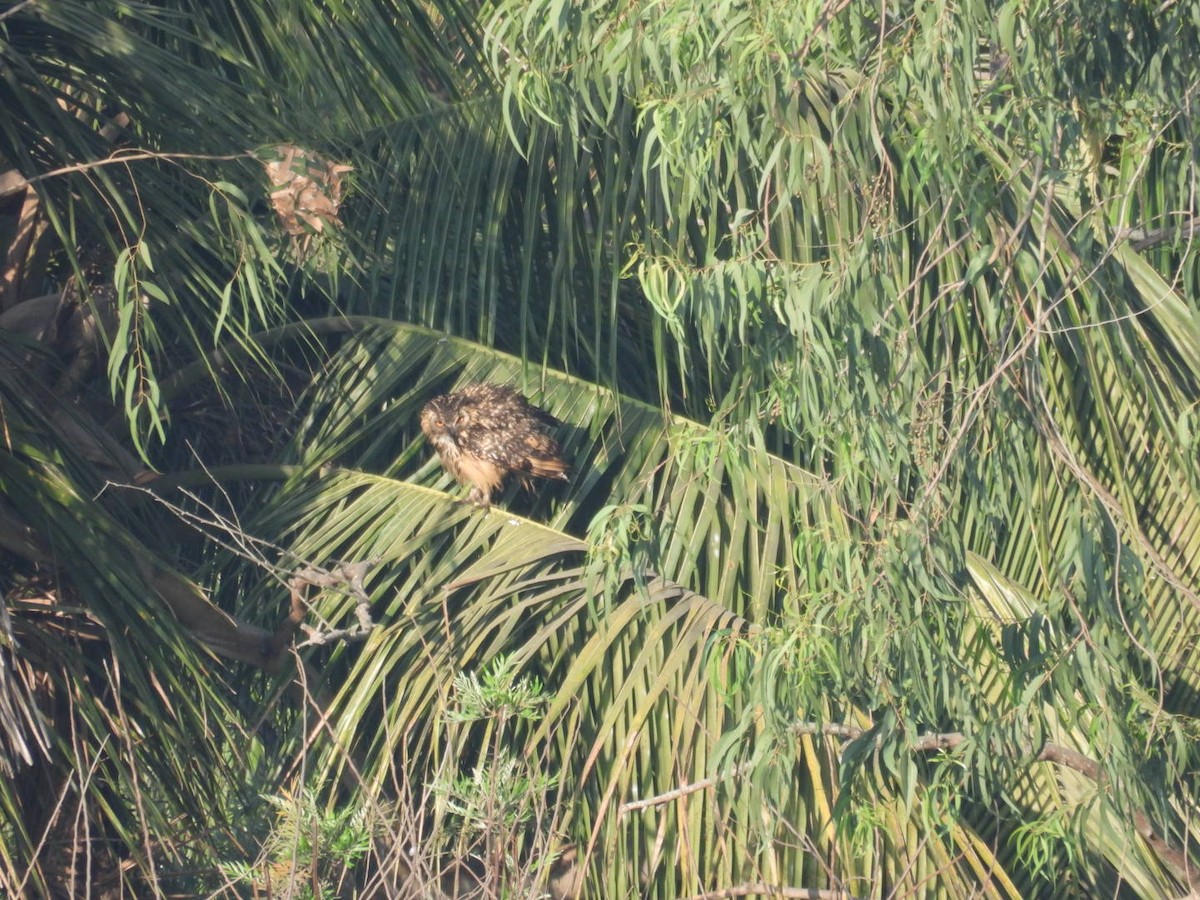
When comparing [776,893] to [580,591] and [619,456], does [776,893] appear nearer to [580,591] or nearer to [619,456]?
[580,591]

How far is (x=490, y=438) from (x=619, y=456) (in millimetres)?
574

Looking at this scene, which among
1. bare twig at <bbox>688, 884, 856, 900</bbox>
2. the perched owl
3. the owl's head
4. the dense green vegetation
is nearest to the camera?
the dense green vegetation

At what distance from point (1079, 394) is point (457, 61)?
9.95 ft

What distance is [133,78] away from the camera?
459 cm

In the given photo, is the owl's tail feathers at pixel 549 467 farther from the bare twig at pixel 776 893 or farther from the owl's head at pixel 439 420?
the bare twig at pixel 776 893

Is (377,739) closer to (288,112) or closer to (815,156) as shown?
(288,112)

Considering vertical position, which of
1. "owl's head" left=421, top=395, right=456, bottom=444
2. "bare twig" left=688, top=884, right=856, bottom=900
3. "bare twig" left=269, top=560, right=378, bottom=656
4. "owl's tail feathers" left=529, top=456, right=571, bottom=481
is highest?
"owl's head" left=421, top=395, right=456, bottom=444

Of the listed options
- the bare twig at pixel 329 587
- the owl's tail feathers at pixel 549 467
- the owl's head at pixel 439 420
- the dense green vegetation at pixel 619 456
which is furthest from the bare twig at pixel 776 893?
the owl's head at pixel 439 420

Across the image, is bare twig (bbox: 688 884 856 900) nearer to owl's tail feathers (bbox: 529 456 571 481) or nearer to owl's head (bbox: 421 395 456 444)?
owl's tail feathers (bbox: 529 456 571 481)

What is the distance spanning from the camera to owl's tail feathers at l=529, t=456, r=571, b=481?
5.79 m

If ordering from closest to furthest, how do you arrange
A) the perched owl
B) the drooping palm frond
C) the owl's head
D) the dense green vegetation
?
the dense green vegetation → the drooping palm frond → the perched owl → the owl's head

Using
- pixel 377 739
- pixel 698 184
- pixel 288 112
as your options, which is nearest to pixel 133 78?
pixel 288 112

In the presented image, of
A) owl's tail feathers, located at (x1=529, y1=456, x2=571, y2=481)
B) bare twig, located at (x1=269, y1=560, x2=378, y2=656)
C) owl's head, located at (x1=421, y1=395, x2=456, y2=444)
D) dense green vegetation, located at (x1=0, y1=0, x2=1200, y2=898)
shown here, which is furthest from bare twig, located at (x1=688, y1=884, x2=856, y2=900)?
owl's head, located at (x1=421, y1=395, x2=456, y2=444)

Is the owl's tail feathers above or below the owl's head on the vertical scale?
below
